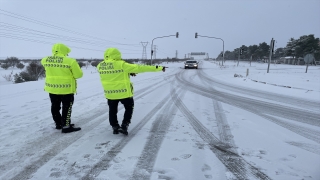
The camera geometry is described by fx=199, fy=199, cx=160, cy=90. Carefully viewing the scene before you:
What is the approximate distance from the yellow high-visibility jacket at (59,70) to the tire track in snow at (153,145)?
2009 millimetres

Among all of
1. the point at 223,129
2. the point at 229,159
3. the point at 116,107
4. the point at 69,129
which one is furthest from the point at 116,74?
the point at 223,129

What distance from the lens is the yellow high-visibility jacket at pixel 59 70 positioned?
13.1 ft

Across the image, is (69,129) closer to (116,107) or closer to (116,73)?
(116,107)

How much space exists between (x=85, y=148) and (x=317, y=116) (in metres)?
6.52

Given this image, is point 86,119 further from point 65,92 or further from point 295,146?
point 295,146

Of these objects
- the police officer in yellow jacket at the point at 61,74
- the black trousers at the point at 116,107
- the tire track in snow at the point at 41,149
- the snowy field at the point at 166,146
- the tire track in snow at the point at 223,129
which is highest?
the police officer in yellow jacket at the point at 61,74

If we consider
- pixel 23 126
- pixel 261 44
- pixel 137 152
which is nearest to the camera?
pixel 137 152

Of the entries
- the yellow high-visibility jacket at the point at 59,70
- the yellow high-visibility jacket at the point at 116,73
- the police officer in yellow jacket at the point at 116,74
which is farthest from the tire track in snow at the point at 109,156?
the yellow high-visibility jacket at the point at 59,70

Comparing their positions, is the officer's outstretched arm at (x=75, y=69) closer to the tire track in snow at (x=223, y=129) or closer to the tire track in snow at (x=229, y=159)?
the tire track in snow at (x=229, y=159)

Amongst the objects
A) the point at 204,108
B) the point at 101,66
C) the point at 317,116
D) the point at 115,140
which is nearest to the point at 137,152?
the point at 115,140

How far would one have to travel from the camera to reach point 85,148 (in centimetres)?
354

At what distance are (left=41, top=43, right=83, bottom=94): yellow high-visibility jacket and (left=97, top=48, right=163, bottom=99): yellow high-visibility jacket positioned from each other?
635 millimetres

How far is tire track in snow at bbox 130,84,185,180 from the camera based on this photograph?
277 centimetres

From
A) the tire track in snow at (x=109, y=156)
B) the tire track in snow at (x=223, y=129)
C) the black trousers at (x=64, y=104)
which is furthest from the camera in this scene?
the black trousers at (x=64, y=104)
